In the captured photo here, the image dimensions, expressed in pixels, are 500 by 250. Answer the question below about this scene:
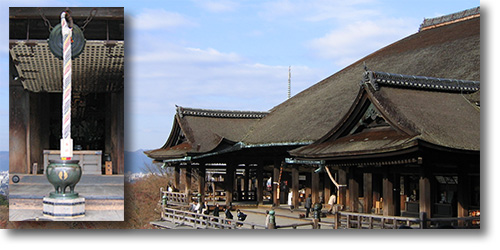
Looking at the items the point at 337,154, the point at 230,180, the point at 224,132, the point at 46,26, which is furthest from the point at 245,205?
the point at 46,26

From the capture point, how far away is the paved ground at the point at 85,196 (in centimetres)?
1423

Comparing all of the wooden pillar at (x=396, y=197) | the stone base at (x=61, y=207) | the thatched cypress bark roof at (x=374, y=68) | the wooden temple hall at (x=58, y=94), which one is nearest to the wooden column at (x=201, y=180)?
the thatched cypress bark roof at (x=374, y=68)

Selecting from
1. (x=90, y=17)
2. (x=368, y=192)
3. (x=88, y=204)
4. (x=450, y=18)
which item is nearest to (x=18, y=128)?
(x=88, y=204)

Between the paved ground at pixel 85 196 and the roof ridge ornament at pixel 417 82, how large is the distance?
263 inches

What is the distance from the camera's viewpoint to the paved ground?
14.2 metres

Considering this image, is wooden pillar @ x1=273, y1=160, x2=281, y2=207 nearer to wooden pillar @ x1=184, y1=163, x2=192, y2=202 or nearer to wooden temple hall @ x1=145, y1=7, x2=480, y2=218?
wooden temple hall @ x1=145, y1=7, x2=480, y2=218

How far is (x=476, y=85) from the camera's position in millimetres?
17469

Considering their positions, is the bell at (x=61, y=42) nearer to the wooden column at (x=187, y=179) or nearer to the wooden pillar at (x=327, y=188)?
the wooden pillar at (x=327, y=188)

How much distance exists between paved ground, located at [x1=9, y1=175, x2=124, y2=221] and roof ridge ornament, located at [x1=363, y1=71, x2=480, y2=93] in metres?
6.67

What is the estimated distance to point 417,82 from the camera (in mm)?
16875

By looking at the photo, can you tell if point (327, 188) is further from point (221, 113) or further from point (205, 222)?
point (221, 113)

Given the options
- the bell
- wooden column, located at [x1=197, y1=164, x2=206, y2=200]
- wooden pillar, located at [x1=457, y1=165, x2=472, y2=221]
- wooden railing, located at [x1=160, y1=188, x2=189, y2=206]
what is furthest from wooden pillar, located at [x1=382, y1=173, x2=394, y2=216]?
wooden railing, located at [x1=160, y1=188, x2=189, y2=206]

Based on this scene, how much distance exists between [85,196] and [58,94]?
96.3 inches

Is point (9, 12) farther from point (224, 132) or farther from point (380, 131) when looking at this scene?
point (224, 132)
